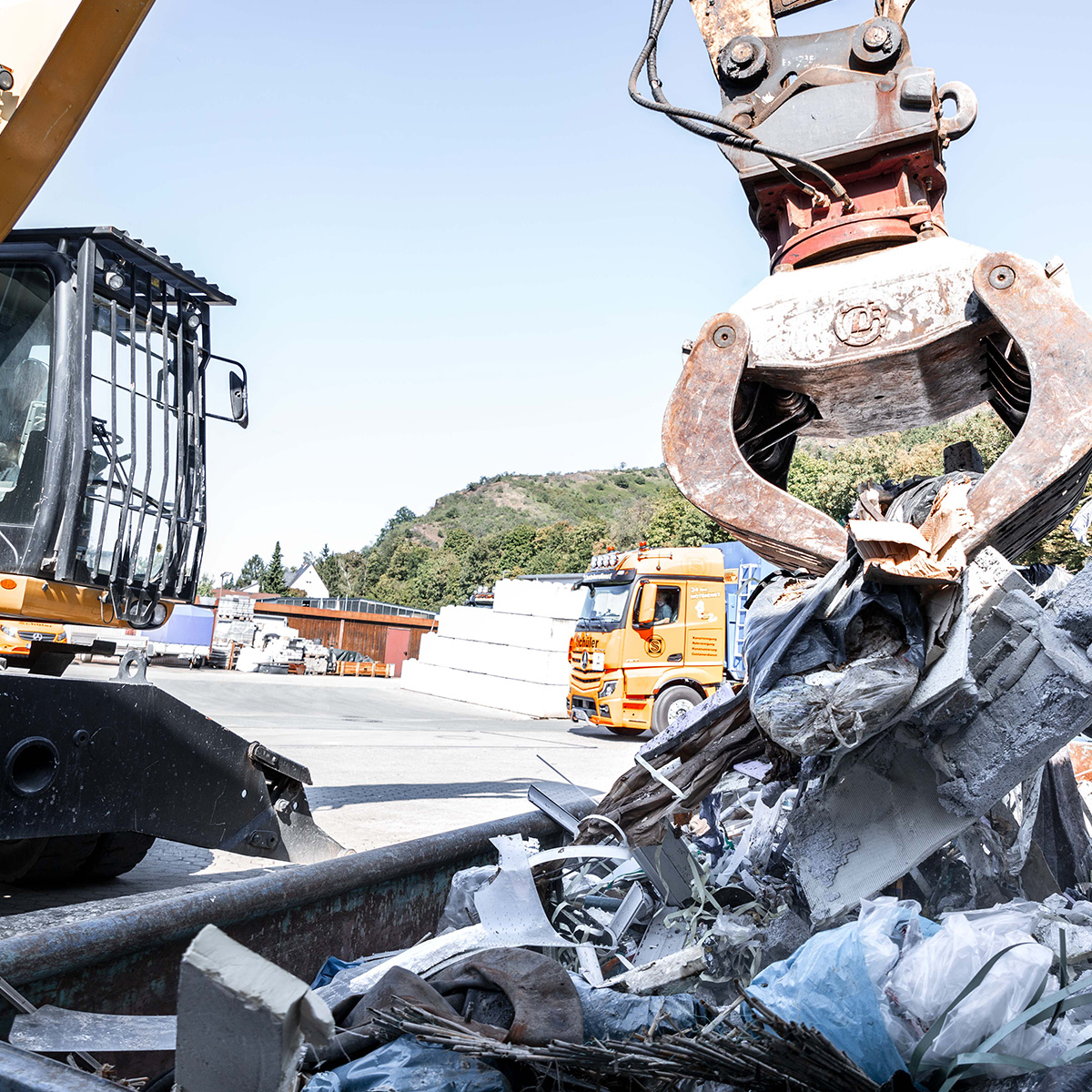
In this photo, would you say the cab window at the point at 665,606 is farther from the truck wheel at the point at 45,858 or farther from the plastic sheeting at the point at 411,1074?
the plastic sheeting at the point at 411,1074

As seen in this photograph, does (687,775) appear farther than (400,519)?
No

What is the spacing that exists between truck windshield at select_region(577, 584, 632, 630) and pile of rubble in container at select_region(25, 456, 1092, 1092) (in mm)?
11674

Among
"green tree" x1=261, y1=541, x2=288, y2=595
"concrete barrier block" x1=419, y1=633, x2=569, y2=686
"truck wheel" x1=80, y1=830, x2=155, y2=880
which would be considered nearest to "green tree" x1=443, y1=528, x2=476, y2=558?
"green tree" x1=261, y1=541, x2=288, y2=595

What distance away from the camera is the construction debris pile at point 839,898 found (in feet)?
4.93

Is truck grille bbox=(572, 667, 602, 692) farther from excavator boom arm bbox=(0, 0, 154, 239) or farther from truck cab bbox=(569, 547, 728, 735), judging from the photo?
excavator boom arm bbox=(0, 0, 154, 239)

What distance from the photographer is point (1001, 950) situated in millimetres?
1562

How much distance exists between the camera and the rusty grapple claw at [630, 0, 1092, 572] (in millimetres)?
1869

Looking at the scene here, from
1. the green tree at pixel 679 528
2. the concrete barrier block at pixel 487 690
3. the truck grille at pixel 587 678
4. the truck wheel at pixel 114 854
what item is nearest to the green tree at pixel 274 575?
the green tree at pixel 679 528

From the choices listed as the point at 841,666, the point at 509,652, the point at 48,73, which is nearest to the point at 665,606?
the point at 509,652

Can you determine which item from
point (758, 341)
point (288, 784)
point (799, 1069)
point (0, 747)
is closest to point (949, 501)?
point (758, 341)

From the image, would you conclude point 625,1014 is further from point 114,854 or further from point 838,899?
point 114,854

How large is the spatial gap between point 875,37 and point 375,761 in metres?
8.85

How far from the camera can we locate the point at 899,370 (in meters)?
2.10

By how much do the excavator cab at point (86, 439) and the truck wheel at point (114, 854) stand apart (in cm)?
100
